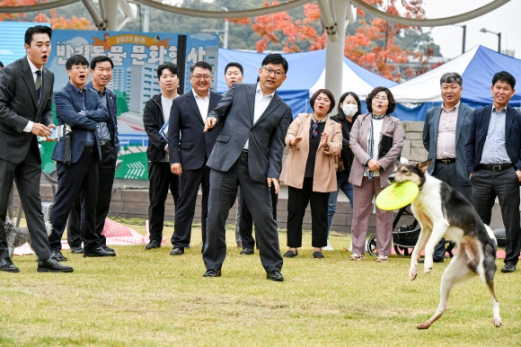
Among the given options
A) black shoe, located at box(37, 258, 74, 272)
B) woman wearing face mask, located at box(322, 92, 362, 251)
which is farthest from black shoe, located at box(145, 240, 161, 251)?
black shoe, located at box(37, 258, 74, 272)

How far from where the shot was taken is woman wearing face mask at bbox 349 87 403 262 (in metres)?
11.3

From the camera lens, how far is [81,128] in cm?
1038

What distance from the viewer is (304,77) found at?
1032 inches

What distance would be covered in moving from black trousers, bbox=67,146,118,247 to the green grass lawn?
43.2 inches

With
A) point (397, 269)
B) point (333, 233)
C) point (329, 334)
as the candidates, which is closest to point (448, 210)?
point (329, 334)

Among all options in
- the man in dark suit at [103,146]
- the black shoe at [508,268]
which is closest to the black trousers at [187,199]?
the man in dark suit at [103,146]

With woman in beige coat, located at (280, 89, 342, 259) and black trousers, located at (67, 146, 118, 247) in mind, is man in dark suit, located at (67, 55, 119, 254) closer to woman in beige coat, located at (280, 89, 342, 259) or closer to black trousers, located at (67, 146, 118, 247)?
black trousers, located at (67, 146, 118, 247)

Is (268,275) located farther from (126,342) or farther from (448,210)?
(126,342)

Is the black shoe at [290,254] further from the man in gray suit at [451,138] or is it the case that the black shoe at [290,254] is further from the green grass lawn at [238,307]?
the man in gray suit at [451,138]

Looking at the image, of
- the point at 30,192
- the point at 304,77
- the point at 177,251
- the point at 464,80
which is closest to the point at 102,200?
the point at 177,251

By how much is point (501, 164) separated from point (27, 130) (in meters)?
5.25

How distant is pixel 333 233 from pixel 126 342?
9775mm

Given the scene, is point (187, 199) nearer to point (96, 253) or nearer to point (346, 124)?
point (96, 253)

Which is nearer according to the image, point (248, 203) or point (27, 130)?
point (27, 130)
